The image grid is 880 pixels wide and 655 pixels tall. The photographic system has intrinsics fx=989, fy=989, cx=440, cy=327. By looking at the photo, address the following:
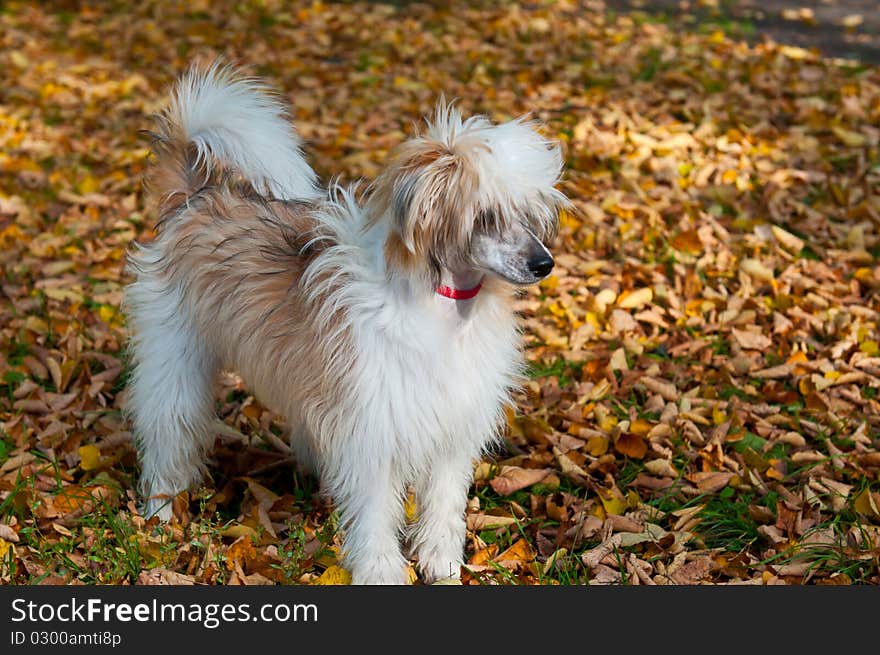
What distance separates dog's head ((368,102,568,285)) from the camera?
8.97ft

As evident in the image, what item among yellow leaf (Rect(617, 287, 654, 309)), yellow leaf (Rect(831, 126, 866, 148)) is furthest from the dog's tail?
yellow leaf (Rect(831, 126, 866, 148))

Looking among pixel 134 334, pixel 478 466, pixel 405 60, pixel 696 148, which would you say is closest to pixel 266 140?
pixel 134 334

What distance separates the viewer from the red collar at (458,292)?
2928 millimetres

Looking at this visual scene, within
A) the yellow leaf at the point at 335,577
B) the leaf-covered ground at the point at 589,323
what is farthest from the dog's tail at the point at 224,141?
the yellow leaf at the point at 335,577

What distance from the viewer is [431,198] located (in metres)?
2.73

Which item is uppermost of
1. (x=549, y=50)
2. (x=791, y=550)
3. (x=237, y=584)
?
(x=549, y=50)

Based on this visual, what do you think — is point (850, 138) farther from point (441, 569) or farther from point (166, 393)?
point (166, 393)

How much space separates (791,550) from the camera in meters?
3.37

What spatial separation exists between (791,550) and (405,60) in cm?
634

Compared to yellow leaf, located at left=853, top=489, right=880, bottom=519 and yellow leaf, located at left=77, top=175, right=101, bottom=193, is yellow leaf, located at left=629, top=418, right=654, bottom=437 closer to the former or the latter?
yellow leaf, located at left=853, top=489, right=880, bottom=519

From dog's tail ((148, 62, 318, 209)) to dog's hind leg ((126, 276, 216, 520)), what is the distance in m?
0.43

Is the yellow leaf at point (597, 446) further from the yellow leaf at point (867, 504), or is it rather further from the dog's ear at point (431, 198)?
the dog's ear at point (431, 198)

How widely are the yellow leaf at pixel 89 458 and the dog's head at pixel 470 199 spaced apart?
1788mm

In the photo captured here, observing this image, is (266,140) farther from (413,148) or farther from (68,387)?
(68,387)
